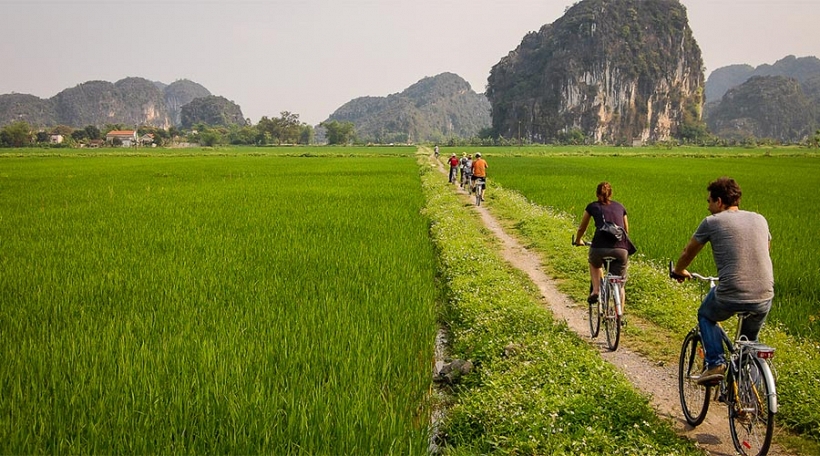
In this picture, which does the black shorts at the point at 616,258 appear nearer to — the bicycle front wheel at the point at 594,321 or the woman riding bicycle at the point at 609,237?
the woman riding bicycle at the point at 609,237

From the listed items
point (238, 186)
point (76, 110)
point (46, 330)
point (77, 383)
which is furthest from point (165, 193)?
point (76, 110)

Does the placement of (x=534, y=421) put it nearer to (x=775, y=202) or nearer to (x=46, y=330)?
(x=46, y=330)

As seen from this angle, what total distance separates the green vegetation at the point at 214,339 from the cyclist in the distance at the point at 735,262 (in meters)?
2.09

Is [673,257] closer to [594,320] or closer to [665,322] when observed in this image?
[665,322]

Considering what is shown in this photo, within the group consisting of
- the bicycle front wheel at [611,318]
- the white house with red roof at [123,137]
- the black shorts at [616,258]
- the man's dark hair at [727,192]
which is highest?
the white house with red roof at [123,137]

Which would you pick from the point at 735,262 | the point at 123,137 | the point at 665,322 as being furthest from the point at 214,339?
the point at 123,137

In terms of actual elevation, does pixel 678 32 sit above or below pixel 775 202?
above

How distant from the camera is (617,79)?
130625mm

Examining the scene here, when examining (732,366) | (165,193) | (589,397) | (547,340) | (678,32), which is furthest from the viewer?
(678,32)

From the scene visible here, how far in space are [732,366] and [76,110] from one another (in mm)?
228673

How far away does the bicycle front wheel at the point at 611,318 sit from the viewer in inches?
204

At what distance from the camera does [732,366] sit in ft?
11.2

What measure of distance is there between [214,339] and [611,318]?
12.4 ft

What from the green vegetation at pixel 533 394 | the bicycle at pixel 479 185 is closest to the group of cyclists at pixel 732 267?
the green vegetation at pixel 533 394
